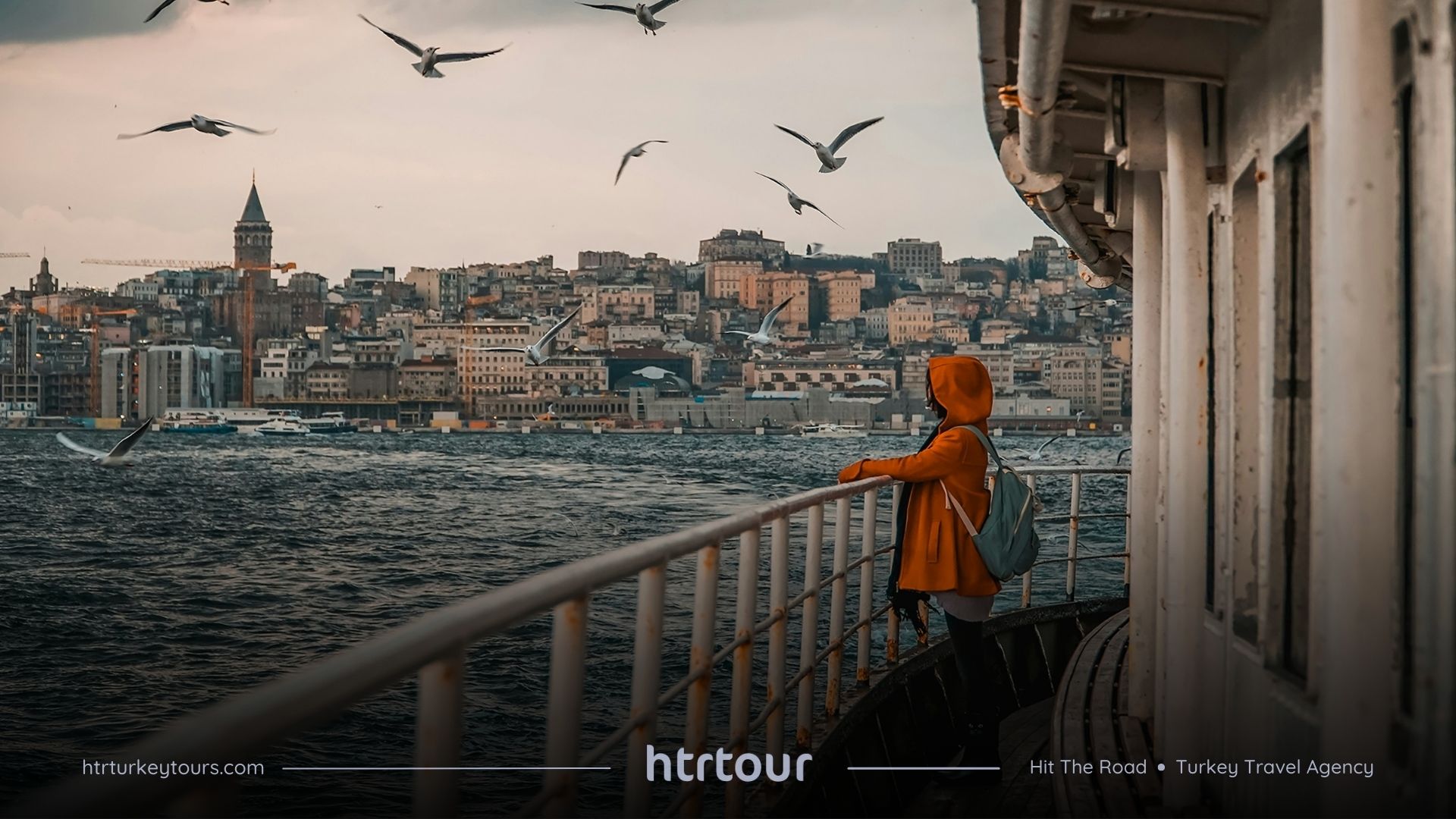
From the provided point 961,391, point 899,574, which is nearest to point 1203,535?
point 961,391

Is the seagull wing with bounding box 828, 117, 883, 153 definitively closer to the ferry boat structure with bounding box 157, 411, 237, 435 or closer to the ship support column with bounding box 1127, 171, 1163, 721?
the ship support column with bounding box 1127, 171, 1163, 721

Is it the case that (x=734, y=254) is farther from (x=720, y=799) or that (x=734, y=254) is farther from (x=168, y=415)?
(x=720, y=799)

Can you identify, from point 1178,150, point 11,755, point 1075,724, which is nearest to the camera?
point 1178,150

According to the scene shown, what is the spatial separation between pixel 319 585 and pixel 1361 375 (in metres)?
25.6

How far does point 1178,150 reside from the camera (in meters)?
3.72

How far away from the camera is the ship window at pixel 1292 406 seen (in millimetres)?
2684

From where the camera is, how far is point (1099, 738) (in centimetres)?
425

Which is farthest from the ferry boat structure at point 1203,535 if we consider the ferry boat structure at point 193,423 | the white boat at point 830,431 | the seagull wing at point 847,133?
the ferry boat structure at point 193,423

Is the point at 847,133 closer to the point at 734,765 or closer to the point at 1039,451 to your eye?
the point at 734,765

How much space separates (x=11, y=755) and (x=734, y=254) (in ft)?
581

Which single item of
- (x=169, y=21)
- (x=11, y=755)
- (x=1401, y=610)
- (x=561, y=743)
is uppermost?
(x=169, y=21)

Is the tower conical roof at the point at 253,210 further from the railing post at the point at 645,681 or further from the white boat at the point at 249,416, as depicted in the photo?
the railing post at the point at 645,681

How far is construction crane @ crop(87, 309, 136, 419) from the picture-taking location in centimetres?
13812

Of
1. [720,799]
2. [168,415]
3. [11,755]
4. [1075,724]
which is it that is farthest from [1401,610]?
[168,415]
